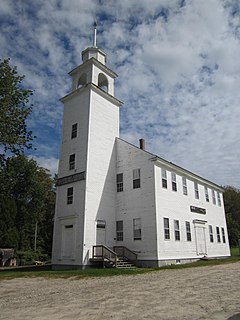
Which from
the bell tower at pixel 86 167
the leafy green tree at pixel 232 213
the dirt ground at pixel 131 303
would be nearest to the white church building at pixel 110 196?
the bell tower at pixel 86 167

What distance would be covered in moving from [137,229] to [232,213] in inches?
1812

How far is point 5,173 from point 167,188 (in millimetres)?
13410

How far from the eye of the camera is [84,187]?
848 inches

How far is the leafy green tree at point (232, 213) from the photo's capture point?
180ft

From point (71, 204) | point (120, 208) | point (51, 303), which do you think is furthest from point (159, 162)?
point (51, 303)

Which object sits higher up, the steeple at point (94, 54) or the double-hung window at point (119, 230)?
the steeple at point (94, 54)

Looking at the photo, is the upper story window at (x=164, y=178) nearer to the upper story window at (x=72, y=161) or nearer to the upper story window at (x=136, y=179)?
the upper story window at (x=136, y=179)

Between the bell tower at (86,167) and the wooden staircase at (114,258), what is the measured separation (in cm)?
57

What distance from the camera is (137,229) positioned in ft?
71.6

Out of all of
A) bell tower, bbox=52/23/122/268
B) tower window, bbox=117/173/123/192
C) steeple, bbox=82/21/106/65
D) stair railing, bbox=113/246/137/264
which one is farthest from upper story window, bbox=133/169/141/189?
steeple, bbox=82/21/106/65

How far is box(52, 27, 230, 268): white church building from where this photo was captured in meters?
20.9

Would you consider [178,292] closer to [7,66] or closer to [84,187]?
[84,187]

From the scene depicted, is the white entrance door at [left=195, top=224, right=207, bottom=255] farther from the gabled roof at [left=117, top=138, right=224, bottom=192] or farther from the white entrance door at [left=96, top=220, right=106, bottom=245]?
the white entrance door at [left=96, top=220, right=106, bottom=245]

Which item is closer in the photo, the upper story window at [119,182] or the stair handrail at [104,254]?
the stair handrail at [104,254]
